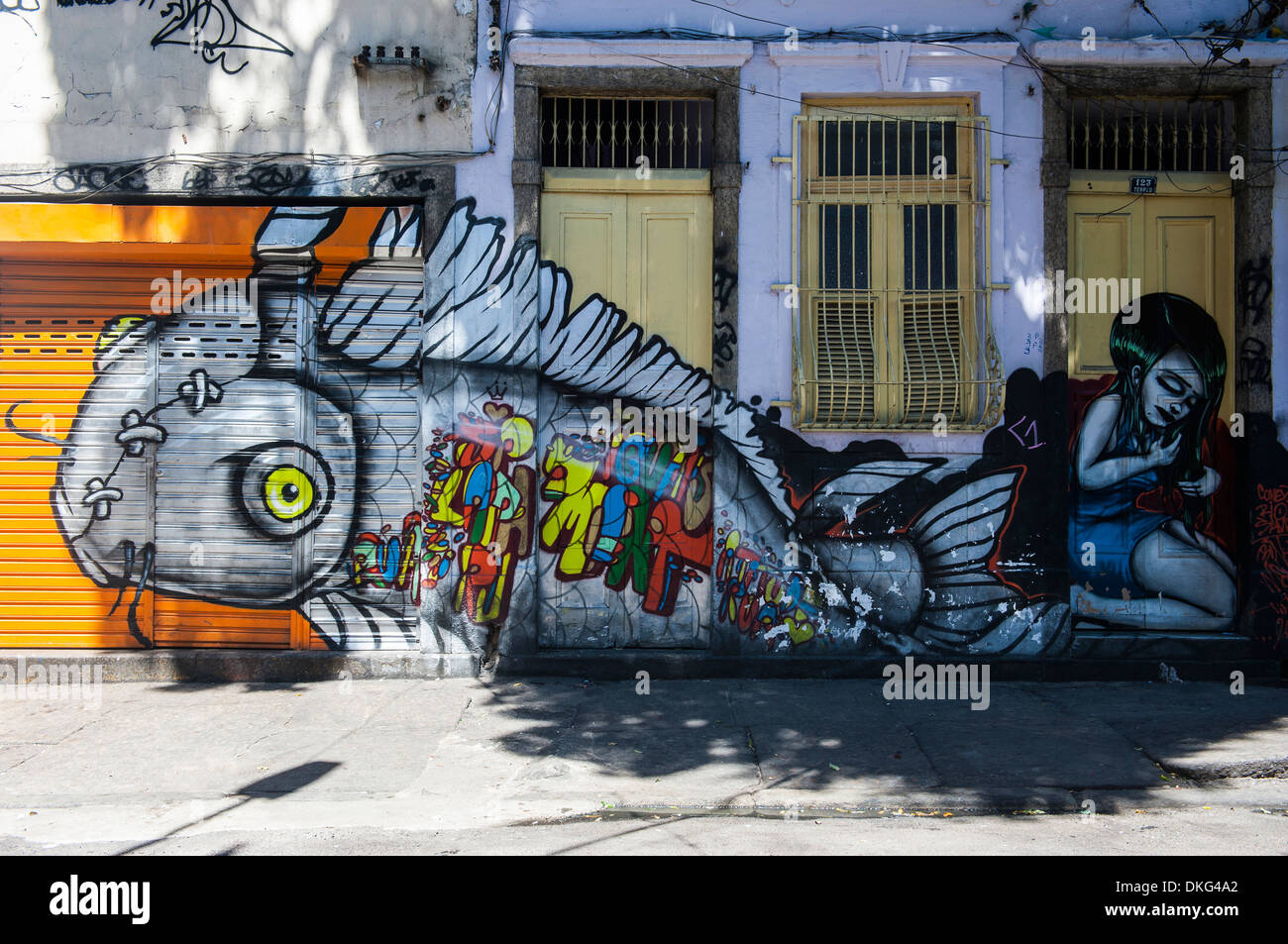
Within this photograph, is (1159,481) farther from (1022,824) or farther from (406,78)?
(406,78)

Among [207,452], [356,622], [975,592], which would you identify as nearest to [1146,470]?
[975,592]

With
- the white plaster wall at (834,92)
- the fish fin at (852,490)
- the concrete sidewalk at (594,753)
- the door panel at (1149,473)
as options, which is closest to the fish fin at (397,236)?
the white plaster wall at (834,92)

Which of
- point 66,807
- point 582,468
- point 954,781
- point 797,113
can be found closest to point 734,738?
point 954,781

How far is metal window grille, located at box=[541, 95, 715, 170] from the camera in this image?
759 cm

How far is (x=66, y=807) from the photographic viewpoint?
5.01 meters

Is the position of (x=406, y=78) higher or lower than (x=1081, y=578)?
higher

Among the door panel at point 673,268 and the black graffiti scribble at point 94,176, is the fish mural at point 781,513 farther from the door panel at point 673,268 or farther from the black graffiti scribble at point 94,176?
the black graffiti scribble at point 94,176

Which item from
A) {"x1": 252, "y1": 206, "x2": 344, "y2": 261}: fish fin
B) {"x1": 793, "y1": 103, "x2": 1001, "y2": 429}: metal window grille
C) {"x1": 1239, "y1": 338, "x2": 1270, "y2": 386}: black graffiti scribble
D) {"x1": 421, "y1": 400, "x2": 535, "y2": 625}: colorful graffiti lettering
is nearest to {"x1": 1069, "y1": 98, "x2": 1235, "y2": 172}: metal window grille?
{"x1": 793, "y1": 103, "x2": 1001, "y2": 429}: metal window grille

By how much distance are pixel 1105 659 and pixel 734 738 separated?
3245 millimetres

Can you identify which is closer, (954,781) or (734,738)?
(954,781)

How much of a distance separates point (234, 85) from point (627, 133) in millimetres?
3088

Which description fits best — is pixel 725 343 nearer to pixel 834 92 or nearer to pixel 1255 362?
pixel 834 92

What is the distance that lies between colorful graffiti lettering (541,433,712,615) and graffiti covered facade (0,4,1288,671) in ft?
0.08

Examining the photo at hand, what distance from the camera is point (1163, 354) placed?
24.7 ft
